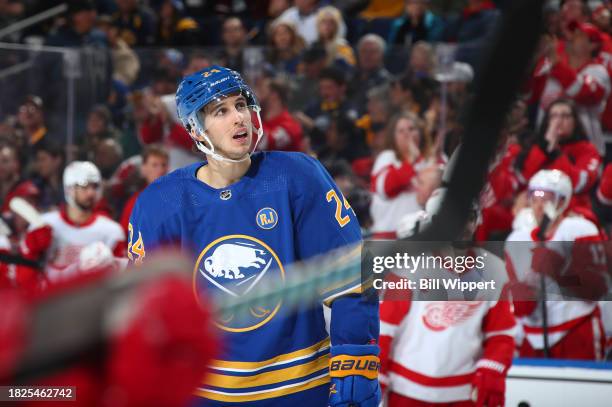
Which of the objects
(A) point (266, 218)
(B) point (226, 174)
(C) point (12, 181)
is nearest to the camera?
(A) point (266, 218)

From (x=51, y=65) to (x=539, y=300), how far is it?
3378mm

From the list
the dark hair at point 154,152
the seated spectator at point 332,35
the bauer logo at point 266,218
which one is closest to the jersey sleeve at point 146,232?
the bauer logo at point 266,218

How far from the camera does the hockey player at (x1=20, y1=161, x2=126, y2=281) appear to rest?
5.51 meters

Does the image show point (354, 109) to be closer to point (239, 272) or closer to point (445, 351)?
point (445, 351)

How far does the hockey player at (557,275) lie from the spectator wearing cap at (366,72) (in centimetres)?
110

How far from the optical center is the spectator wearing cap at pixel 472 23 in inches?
229

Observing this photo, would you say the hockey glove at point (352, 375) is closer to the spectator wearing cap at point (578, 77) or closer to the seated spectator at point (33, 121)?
the spectator wearing cap at point (578, 77)

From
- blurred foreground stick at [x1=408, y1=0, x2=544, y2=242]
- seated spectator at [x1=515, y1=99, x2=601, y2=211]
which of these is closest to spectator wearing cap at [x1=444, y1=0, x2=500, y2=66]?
seated spectator at [x1=515, y1=99, x2=601, y2=211]

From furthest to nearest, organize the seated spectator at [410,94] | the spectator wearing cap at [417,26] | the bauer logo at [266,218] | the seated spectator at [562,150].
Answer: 1. the spectator wearing cap at [417,26]
2. the seated spectator at [410,94]
3. the seated spectator at [562,150]
4. the bauer logo at [266,218]

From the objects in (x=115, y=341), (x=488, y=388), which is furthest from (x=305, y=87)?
(x=115, y=341)

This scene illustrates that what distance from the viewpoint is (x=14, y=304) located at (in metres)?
1.04

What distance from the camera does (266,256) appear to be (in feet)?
8.41

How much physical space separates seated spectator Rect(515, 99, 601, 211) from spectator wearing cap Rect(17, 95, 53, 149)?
2.80 metres

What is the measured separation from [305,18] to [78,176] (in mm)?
1935
